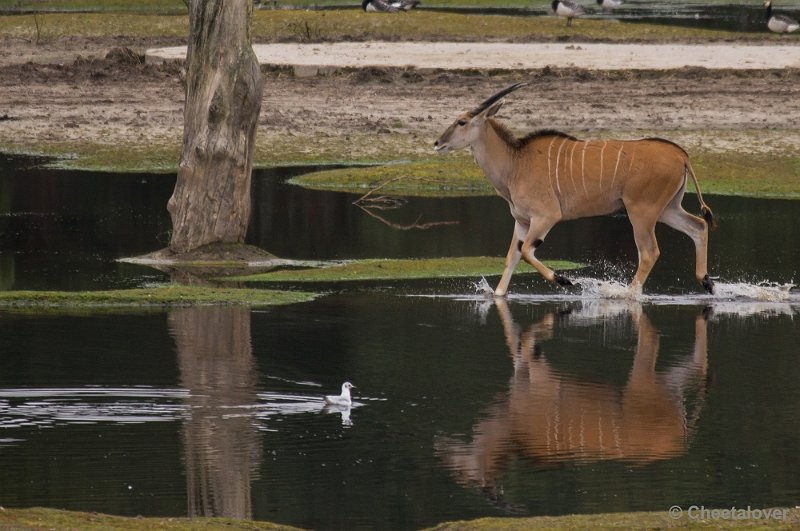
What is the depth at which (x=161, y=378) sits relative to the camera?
36.1 feet

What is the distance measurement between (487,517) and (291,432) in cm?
214

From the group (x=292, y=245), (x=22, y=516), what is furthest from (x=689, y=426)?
(x=292, y=245)

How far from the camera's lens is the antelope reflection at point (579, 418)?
9180 mm

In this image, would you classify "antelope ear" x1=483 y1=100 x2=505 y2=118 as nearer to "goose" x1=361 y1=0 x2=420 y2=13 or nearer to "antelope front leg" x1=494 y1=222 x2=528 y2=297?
"antelope front leg" x1=494 y1=222 x2=528 y2=297

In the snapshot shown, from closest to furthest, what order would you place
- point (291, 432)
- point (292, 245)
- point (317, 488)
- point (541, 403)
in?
point (317, 488)
point (291, 432)
point (541, 403)
point (292, 245)

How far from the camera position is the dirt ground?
2548 centimetres

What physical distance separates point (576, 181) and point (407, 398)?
4.65m

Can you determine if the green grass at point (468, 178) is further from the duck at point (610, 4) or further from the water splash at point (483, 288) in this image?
the duck at point (610, 4)

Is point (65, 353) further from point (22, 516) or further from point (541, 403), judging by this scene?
point (22, 516)

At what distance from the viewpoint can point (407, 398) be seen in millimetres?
10688

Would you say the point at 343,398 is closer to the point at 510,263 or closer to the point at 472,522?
the point at 472,522

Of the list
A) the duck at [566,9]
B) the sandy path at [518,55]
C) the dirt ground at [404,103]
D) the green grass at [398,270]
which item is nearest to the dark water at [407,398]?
the green grass at [398,270]

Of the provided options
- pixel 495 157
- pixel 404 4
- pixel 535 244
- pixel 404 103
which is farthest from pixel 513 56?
pixel 535 244

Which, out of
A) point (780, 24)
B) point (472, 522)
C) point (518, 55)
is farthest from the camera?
point (780, 24)
